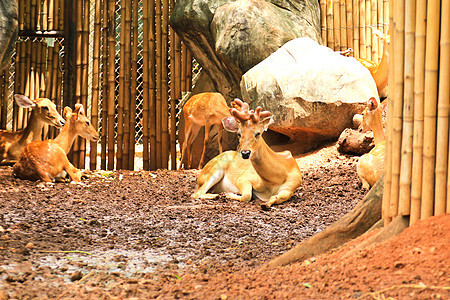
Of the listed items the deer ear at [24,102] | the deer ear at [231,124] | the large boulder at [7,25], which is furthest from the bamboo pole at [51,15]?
the deer ear at [231,124]

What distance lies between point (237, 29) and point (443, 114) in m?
6.46

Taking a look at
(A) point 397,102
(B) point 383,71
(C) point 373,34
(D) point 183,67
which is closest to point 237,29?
(D) point 183,67

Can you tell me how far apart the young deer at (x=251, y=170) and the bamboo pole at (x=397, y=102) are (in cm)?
278

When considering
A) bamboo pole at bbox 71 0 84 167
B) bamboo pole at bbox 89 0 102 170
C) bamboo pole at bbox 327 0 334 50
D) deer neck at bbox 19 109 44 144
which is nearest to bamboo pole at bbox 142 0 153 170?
bamboo pole at bbox 89 0 102 170

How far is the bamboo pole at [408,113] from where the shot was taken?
2518mm

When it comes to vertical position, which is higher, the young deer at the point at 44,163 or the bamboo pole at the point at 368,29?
the bamboo pole at the point at 368,29

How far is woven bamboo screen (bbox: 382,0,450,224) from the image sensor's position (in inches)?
93.7

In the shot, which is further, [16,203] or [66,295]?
[16,203]

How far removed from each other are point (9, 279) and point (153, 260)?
85 cm

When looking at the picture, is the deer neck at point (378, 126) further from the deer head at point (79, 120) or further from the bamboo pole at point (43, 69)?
the bamboo pole at point (43, 69)

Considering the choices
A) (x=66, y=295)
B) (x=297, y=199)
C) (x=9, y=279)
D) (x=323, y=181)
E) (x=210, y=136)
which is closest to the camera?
(x=66, y=295)

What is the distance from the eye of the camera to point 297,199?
579 cm

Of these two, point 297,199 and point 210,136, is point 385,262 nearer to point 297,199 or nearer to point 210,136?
point 297,199

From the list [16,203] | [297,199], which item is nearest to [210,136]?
[297,199]
